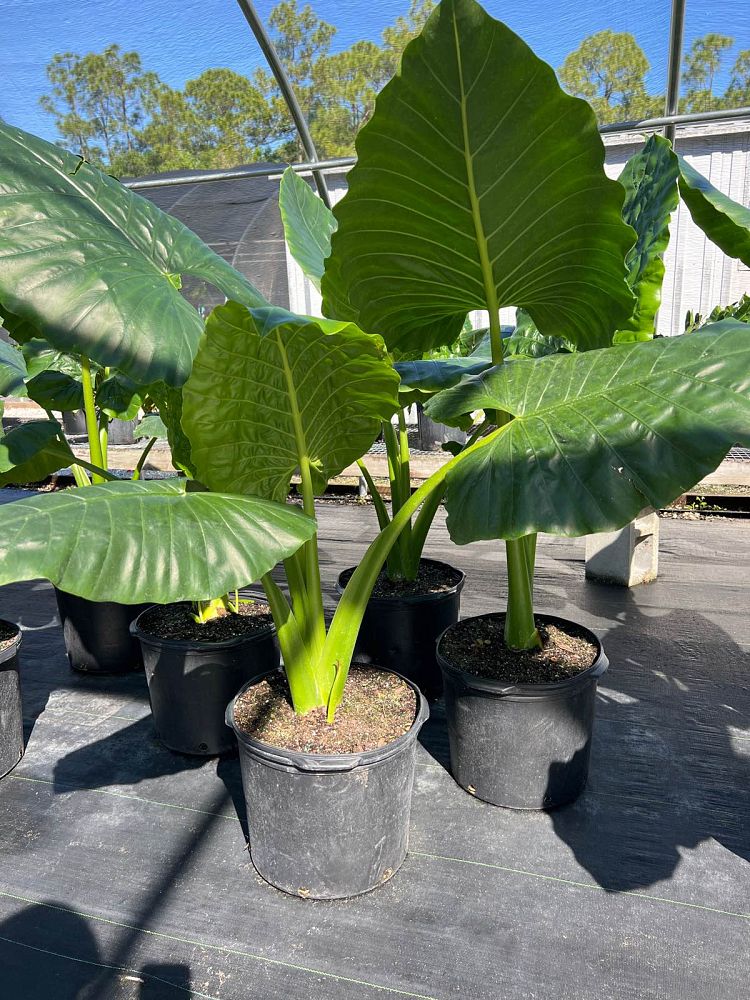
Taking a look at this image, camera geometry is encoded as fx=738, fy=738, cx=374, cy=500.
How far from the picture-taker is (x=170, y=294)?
1.23 meters

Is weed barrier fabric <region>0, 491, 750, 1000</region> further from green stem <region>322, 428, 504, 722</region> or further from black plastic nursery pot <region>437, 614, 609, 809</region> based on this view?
green stem <region>322, 428, 504, 722</region>

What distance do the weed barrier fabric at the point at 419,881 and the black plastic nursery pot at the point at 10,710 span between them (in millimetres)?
37

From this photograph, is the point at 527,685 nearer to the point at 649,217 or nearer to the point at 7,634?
the point at 649,217

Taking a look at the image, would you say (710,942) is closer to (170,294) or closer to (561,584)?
(170,294)

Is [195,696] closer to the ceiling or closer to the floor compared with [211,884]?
closer to the ceiling

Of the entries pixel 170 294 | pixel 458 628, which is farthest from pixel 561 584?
pixel 170 294

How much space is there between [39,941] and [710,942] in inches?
39.6

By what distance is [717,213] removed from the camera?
4.11ft

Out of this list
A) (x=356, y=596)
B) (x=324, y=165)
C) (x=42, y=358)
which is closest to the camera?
(x=356, y=596)

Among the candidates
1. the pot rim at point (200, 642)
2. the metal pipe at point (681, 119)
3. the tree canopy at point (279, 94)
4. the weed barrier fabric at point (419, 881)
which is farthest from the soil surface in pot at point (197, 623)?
the tree canopy at point (279, 94)

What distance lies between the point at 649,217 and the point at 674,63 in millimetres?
2648

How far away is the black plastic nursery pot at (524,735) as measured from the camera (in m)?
1.35

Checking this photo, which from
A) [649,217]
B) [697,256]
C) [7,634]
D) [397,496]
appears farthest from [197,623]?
[697,256]

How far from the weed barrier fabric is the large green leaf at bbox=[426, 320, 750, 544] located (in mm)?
642
